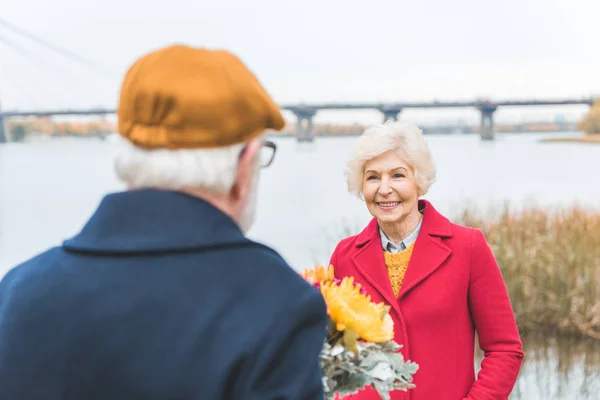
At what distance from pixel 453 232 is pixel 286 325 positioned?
1.18 m

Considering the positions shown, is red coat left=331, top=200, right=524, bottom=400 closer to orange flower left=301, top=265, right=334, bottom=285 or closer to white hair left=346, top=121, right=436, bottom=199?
white hair left=346, top=121, right=436, bottom=199

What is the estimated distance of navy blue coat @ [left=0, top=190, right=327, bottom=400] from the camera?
2.98 feet

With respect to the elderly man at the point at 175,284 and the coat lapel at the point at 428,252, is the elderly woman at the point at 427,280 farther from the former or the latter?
the elderly man at the point at 175,284

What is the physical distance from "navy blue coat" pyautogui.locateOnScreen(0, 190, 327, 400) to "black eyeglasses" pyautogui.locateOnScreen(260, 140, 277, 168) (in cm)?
11

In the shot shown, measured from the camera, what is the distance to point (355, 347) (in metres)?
1.18

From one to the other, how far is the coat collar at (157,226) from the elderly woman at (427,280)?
1074 millimetres

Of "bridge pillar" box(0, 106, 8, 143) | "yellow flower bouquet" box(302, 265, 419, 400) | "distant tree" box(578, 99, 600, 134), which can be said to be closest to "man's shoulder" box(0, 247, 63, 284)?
"yellow flower bouquet" box(302, 265, 419, 400)

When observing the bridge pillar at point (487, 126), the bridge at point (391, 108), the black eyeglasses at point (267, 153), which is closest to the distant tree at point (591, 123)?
the bridge at point (391, 108)

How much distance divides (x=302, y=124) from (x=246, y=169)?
32473mm

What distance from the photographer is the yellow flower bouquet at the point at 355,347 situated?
118 centimetres

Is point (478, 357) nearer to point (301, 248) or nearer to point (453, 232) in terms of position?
point (453, 232)

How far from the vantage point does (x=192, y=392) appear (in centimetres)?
90

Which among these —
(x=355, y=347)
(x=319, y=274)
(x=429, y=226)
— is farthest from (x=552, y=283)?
(x=355, y=347)

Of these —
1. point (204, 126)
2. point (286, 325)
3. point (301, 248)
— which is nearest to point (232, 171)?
point (204, 126)
